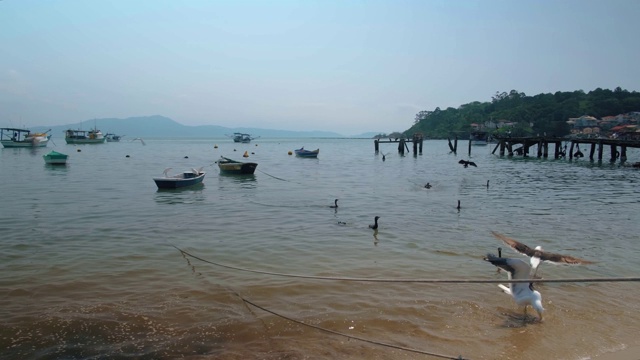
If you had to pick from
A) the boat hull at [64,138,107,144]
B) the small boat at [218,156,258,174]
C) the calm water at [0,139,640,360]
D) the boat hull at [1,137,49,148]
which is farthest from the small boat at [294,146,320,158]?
the boat hull at [64,138,107,144]

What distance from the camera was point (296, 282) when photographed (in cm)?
1038

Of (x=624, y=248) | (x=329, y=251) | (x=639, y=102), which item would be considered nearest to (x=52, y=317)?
(x=329, y=251)

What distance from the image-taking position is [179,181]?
28.5 m

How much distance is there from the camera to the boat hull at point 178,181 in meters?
28.0

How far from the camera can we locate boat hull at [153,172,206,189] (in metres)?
28.0

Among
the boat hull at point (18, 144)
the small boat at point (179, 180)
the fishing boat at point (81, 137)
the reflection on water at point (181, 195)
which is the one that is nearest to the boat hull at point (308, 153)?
the small boat at point (179, 180)

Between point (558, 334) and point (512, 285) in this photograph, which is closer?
point (558, 334)

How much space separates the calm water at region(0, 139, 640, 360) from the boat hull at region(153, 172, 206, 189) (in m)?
4.82

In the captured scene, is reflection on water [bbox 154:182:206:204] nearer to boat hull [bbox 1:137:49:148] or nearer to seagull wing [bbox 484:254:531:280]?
seagull wing [bbox 484:254:531:280]

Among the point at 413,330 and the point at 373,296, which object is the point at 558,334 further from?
the point at 373,296

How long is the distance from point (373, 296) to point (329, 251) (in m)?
3.96

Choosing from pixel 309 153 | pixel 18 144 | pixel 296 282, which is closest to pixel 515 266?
pixel 296 282

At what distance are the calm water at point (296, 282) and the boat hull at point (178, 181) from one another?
4.82 metres

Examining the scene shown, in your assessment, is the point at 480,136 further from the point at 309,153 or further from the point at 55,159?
the point at 55,159
